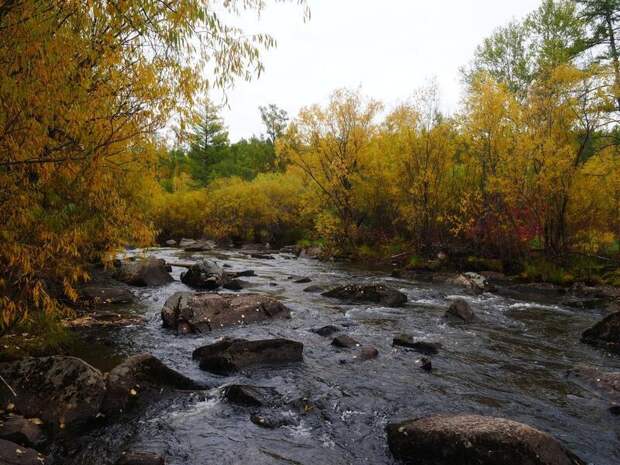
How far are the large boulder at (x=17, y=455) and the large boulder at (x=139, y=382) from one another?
1.36 metres

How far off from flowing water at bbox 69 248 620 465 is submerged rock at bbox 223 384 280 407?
18 cm

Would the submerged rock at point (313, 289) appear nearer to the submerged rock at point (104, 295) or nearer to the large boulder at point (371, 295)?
the large boulder at point (371, 295)

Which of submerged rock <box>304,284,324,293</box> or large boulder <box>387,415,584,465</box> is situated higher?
large boulder <box>387,415,584,465</box>

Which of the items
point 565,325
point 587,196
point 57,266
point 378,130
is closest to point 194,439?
point 57,266

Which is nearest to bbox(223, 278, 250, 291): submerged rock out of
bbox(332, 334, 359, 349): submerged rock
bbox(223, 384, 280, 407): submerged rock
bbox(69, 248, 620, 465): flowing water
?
bbox(69, 248, 620, 465): flowing water

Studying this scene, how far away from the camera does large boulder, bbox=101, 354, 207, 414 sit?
22.1 feet

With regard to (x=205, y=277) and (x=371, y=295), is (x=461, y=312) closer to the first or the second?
(x=371, y=295)

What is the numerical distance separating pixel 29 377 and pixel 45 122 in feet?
13.0

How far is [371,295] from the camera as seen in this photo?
15742 millimetres

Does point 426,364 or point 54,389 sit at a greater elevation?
point 54,389

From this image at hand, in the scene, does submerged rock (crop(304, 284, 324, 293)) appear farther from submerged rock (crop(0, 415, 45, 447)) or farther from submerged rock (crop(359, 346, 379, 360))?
submerged rock (crop(0, 415, 45, 447))

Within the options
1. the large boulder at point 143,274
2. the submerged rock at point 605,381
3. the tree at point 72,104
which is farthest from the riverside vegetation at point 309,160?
the submerged rock at point 605,381

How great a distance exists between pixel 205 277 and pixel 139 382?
34.8 ft

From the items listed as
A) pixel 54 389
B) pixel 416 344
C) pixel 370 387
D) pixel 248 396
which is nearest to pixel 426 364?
pixel 416 344
